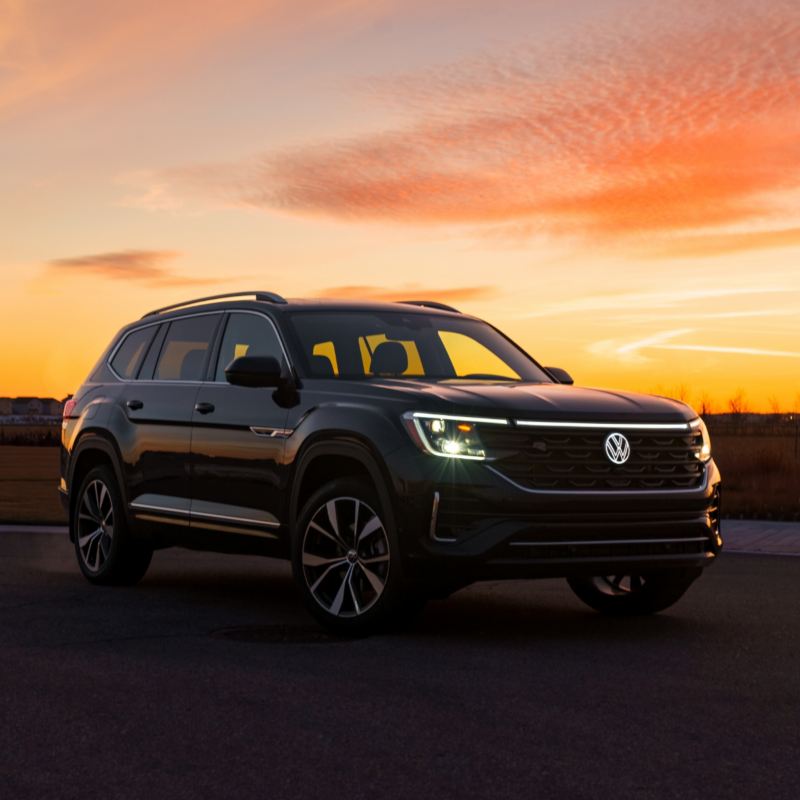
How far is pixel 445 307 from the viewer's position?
11.0m

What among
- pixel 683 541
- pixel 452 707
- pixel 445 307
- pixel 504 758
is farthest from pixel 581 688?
pixel 445 307

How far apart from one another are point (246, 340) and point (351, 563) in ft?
7.22

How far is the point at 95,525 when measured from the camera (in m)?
11.5

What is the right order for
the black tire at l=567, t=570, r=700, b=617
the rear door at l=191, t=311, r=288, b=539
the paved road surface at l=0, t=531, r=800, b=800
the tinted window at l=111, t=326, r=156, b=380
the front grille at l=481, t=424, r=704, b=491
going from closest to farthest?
the paved road surface at l=0, t=531, r=800, b=800
the front grille at l=481, t=424, r=704, b=491
the rear door at l=191, t=311, r=288, b=539
the black tire at l=567, t=570, r=700, b=617
the tinted window at l=111, t=326, r=156, b=380

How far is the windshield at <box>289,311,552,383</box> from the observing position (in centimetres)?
963

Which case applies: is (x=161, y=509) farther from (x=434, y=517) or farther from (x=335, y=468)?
(x=434, y=517)

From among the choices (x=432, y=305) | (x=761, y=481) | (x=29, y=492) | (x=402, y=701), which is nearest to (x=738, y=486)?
(x=761, y=481)

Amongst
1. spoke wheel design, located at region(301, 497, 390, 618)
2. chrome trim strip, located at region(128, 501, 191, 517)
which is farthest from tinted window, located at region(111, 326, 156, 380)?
spoke wheel design, located at region(301, 497, 390, 618)

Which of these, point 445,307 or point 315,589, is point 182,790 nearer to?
point 315,589

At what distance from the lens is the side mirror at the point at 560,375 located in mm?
10312

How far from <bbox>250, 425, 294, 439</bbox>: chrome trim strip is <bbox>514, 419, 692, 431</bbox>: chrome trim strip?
5.28 feet

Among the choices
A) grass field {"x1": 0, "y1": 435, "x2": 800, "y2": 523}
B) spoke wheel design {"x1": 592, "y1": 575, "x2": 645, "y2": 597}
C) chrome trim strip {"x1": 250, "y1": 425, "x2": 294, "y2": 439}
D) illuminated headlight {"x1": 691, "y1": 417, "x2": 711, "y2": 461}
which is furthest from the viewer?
grass field {"x1": 0, "y1": 435, "x2": 800, "y2": 523}

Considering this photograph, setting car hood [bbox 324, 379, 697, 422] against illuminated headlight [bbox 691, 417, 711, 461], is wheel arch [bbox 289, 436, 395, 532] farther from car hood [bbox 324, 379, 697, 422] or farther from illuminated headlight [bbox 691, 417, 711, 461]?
illuminated headlight [bbox 691, 417, 711, 461]

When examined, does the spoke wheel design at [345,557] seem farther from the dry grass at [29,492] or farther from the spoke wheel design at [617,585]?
the dry grass at [29,492]
